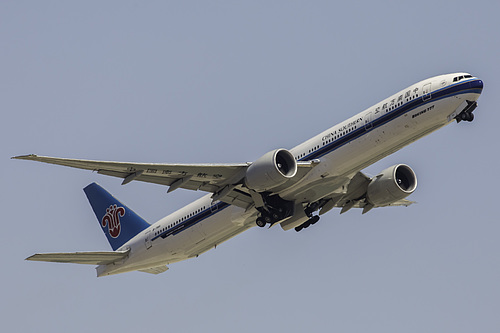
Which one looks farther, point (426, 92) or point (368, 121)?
point (368, 121)

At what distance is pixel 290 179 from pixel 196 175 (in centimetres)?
443

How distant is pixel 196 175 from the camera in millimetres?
39656

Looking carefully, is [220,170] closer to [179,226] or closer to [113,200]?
[179,226]

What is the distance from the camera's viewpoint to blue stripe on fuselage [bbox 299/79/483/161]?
122 ft

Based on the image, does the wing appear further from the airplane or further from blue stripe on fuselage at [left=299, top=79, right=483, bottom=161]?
blue stripe on fuselage at [left=299, top=79, right=483, bottom=161]

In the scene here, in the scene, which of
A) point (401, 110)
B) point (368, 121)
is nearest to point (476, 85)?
point (401, 110)

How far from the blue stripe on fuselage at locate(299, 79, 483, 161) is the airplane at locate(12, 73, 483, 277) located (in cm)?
4

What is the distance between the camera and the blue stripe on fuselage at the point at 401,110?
122 feet

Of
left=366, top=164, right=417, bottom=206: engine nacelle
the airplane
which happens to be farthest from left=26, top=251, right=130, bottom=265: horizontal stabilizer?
left=366, top=164, right=417, bottom=206: engine nacelle

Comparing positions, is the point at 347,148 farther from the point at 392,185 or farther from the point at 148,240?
the point at 148,240

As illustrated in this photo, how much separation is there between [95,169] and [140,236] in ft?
32.8

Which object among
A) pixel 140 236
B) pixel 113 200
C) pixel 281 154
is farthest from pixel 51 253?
pixel 281 154

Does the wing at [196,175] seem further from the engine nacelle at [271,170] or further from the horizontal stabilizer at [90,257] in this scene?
the horizontal stabilizer at [90,257]

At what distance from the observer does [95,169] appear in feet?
123
